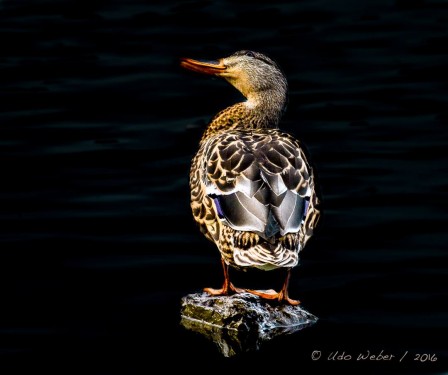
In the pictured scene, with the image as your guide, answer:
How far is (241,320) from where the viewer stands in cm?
771

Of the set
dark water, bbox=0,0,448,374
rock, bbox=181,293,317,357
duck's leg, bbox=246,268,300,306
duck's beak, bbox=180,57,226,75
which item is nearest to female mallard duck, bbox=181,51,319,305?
duck's leg, bbox=246,268,300,306

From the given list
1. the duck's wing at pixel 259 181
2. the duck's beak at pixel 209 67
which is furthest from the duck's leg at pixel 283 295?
the duck's beak at pixel 209 67

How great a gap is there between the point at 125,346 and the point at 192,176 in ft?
4.42

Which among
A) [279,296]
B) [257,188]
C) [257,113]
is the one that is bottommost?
[279,296]

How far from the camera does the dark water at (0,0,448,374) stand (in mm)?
8227

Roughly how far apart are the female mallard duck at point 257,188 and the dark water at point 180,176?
0.53 metres

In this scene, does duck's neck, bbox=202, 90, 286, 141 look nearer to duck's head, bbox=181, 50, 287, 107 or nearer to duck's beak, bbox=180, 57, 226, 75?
duck's head, bbox=181, 50, 287, 107

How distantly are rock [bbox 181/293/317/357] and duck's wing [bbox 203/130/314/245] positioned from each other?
0.49 metres

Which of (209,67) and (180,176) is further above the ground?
(209,67)

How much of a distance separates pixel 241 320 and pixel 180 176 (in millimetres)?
4373

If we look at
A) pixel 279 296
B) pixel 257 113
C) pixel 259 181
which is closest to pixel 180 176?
pixel 257 113

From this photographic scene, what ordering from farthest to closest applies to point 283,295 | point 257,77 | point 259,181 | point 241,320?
point 257,77 → point 283,295 → point 259,181 → point 241,320

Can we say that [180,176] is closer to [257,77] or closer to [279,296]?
[257,77]

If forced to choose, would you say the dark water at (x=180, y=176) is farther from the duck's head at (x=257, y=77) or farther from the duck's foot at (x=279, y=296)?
the duck's head at (x=257, y=77)
